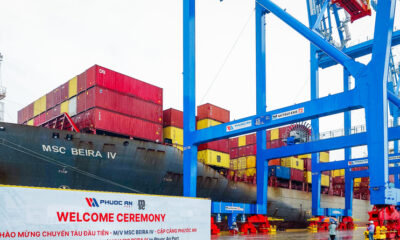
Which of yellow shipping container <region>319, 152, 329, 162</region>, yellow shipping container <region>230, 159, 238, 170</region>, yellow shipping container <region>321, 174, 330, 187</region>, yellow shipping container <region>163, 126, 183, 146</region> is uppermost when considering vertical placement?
yellow shipping container <region>163, 126, 183, 146</region>

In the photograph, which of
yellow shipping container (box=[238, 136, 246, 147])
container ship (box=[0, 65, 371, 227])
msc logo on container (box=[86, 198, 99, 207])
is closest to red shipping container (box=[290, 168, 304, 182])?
yellow shipping container (box=[238, 136, 246, 147])

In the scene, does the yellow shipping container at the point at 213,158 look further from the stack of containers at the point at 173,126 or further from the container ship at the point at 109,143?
the stack of containers at the point at 173,126

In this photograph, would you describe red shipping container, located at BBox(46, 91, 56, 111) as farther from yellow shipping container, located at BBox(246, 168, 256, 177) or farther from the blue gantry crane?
yellow shipping container, located at BBox(246, 168, 256, 177)

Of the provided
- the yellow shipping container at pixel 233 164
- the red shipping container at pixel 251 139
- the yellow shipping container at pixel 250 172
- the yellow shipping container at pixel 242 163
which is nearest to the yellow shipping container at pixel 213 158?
the yellow shipping container at pixel 250 172

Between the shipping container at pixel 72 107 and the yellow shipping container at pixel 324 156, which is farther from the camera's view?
the yellow shipping container at pixel 324 156

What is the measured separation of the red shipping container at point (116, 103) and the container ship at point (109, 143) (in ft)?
0.20

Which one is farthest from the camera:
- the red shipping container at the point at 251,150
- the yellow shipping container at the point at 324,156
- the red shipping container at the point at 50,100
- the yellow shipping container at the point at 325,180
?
the yellow shipping container at the point at 324,156

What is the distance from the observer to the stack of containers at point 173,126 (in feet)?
93.4

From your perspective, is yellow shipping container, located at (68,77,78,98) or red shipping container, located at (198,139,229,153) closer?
yellow shipping container, located at (68,77,78,98)

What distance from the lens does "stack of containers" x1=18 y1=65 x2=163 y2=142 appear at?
2344cm

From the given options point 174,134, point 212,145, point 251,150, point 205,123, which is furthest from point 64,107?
point 251,150

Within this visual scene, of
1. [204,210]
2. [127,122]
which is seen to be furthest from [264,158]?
[204,210]

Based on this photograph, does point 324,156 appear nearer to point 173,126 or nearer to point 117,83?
point 173,126

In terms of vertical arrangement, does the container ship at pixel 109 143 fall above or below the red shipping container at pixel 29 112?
below
